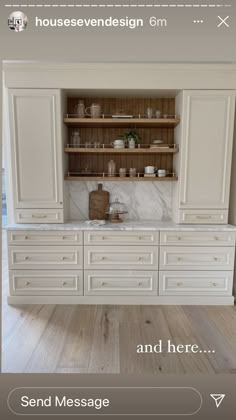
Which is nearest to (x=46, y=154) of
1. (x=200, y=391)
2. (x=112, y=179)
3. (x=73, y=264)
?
(x=112, y=179)

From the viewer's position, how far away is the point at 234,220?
230 cm

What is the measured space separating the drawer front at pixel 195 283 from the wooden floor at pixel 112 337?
136mm

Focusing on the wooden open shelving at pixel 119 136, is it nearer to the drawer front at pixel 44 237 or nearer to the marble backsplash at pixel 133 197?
the marble backsplash at pixel 133 197

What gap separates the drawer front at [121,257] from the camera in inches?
84.7

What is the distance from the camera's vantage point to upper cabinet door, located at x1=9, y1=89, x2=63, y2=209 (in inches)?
82.8

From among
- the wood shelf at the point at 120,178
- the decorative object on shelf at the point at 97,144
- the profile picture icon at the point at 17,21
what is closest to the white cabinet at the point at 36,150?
the wood shelf at the point at 120,178

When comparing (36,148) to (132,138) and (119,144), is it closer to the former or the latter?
(119,144)

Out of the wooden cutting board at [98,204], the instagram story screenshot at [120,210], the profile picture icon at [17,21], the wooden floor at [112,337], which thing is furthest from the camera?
the wooden cutting board at [98,204]

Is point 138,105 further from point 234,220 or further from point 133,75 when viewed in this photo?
point 234,220

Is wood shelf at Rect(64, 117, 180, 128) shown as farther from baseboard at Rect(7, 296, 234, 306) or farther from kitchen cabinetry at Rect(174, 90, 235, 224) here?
baseboard at Rect(7, 296, 234, 306)

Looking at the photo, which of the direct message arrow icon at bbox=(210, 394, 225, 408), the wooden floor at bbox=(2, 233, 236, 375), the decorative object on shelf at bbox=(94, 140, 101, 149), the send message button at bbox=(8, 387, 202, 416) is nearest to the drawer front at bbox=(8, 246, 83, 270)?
the wooden floor at bbox=(2, 233, 236, 375)

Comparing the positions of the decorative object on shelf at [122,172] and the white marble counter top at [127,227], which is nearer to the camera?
the white marble counter top at [127,227]

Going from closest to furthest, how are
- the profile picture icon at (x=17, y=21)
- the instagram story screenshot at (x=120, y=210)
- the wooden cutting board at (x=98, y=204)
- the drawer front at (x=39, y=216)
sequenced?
the profile picture icon at (x=17, y=21) < the instagram story screenshot at (x=120, y=210) < the drawer front at (x=39, y=216) < the wooden cutting board at (x=98, y=204)

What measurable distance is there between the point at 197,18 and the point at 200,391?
1.03 metres
